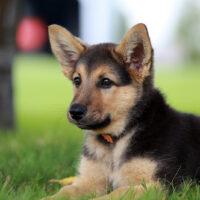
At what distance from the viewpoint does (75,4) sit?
119 feet

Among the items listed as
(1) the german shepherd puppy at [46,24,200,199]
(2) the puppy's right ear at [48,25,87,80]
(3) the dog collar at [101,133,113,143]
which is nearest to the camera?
(1) the german shepherd puppy at [46,24,200,199]

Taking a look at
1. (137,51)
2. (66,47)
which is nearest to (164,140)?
(137,51)

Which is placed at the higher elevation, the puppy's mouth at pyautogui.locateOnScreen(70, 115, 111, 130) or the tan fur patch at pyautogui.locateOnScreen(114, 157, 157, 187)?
the puppy's mouth at pyautogui.locateOnScreen(70, 115, 111, 130)

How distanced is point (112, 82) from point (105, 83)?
0.09 m

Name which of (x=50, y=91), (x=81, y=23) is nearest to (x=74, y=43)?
(x=50, y=91)

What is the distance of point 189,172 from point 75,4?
33392 mm

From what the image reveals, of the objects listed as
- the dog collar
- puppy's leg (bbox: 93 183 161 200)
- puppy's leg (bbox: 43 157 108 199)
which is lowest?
puppy's leg (bbox: 43 157 108 199)

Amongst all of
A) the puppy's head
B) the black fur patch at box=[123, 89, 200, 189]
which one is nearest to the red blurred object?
the puppy's head

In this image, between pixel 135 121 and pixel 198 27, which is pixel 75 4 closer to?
pixel 135 121

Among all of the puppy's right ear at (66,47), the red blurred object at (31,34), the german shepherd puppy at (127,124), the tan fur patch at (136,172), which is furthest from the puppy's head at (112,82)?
the red blurred object at (31,34)

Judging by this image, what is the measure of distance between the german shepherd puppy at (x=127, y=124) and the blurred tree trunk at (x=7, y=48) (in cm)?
458

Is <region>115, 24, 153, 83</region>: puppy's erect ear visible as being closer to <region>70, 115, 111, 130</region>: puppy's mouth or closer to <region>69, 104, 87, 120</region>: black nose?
→ <region>70, 115, 111, 130</region>: puppy's mouth

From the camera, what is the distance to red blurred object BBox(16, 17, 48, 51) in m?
42.0

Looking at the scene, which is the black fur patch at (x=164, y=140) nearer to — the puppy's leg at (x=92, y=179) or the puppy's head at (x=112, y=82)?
the puppy's head at (x=112, y=82)
